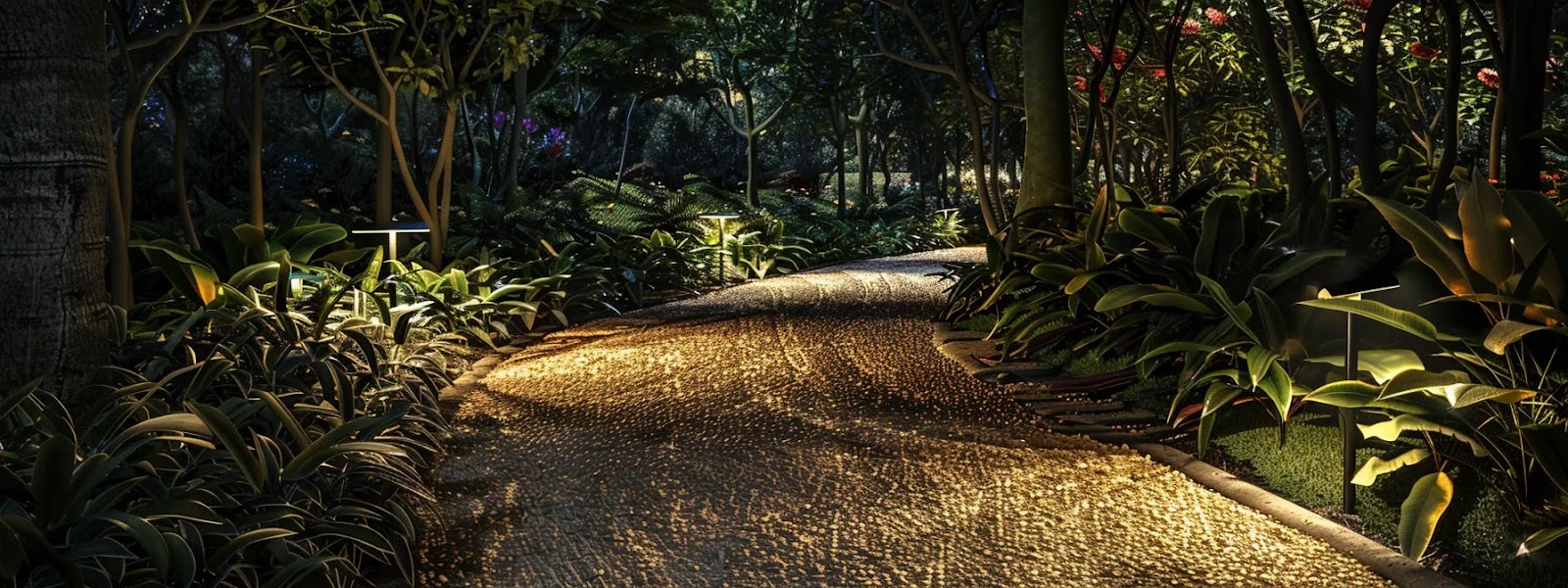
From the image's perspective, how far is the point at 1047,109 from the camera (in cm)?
829

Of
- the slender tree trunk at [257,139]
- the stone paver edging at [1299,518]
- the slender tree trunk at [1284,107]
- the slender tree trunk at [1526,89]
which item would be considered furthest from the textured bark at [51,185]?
the slender tree trunk at [1526,89]

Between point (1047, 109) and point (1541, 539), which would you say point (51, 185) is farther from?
point (1047, 109)

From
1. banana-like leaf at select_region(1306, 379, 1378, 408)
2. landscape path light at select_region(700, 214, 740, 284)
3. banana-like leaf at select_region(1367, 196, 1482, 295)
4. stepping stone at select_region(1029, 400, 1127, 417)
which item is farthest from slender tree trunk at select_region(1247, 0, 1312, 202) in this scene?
landscape path light at select_region(700, 214, 740, 284)

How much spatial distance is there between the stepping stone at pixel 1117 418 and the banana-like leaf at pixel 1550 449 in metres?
2.03

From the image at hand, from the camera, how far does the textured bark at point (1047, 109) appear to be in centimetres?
823

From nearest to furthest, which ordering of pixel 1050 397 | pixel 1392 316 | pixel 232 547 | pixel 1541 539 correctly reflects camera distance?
pixel 232 547 → pixel 1541 539 → pixel 1392 316 → pixel 1050 397

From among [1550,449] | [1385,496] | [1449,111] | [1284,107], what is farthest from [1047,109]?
[1550,449]

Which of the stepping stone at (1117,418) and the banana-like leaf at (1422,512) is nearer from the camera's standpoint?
the banana-like leaf at (1422,512)

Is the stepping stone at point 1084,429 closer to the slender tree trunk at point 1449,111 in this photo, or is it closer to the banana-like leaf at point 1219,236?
the banana-like leaf at point 1219,236

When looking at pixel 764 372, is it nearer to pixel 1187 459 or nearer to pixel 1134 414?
pixel 1134 414

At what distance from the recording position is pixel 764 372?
21.2 feet

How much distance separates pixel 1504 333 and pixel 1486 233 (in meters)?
0.47

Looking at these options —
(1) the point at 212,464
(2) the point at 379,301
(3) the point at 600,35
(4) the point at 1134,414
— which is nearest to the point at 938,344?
(4) the point at 1134,414

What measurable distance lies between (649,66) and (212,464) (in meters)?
21.8
